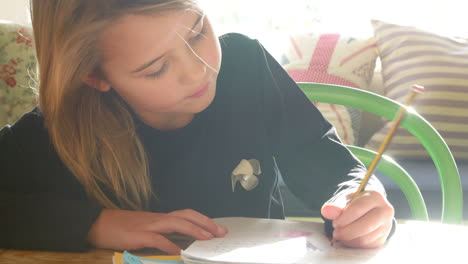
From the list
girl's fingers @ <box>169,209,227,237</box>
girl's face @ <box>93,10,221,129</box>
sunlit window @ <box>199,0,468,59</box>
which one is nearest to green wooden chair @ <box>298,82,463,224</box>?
girl's face @ <box>93,10,221,129</box>

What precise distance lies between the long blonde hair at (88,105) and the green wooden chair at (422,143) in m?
0.35

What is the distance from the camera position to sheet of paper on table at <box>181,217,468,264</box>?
21.1 inches

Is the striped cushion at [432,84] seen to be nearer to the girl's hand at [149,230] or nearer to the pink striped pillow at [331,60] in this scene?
the pink striped pillow at [331,60]

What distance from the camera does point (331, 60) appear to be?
7.68 ft

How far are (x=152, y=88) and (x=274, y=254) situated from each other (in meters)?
0.34

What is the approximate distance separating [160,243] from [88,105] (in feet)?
1.09

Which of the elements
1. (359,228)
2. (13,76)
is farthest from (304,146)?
(13,76)

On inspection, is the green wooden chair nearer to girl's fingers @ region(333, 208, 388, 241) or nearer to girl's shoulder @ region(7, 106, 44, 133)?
girl's fingers @ region(333, 208, 388, 241)

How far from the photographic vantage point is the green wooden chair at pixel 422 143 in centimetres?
93

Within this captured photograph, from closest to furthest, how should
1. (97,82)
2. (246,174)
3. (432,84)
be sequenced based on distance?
(97,82) → (246,174) → (432,84)

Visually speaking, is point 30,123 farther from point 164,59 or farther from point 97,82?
point 164,59

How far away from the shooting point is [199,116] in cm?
99

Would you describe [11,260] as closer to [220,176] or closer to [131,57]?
[131,57]

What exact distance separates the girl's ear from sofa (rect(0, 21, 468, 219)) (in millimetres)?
1188
